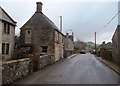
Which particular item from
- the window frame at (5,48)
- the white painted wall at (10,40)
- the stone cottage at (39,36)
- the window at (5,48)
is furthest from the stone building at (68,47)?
the window at (5,48)

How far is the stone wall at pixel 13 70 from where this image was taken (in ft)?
41.8

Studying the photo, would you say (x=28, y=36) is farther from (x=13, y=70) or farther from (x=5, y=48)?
(x=13, y=70)

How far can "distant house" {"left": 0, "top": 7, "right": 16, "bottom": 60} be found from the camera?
91.7ft

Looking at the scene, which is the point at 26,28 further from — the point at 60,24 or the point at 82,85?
the point at 82,85

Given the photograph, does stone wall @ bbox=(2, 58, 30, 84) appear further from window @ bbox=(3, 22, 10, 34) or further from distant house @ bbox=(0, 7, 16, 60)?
window @ bbox=(3, 22, 10, 34)

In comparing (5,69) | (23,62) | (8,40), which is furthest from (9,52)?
(5,69)

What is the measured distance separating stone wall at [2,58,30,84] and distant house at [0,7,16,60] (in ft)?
36.8

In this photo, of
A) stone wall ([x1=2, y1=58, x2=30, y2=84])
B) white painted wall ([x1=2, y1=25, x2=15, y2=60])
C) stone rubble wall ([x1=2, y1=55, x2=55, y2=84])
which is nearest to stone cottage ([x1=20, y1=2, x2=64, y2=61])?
white painted wall ([x1=2, y1=25, x2=15, y2=60])

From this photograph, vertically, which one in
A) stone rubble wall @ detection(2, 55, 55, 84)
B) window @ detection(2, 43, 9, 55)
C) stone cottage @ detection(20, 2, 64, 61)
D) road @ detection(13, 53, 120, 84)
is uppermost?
stone cottage @ detection(20, 2, 64, 61)

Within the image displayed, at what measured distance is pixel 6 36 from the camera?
96.6ft

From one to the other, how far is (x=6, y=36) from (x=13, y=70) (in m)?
15.9

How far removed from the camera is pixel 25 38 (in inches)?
1494

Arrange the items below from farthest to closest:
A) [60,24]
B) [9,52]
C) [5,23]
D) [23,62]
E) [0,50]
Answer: [60,24], [9,52], [5,23], [0,50], [23,62]

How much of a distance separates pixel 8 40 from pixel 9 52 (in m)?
1.73
